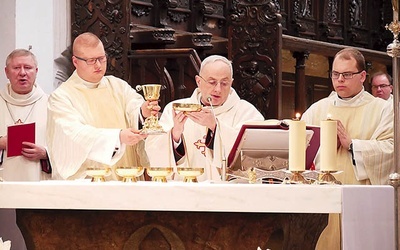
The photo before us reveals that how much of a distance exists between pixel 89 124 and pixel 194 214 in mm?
2269

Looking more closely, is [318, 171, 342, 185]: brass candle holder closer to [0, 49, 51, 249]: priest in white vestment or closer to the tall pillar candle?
the tall pillar candle

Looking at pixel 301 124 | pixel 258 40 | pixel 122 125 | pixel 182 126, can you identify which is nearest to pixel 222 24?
pixel 258 40

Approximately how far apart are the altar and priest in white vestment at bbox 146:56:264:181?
1.12 m

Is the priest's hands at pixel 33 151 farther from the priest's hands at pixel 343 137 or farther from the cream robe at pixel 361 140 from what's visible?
the priest's hands at pixel 343 137

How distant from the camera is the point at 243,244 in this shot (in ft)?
15.7

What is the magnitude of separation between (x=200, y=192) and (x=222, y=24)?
24.4ft

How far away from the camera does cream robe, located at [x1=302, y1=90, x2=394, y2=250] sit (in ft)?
21.5

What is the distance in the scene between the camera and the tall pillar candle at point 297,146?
484cm

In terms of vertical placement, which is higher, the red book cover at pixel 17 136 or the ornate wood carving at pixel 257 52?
the ornate wood carving at pixel 257 52

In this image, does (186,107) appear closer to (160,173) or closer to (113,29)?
(160,173)

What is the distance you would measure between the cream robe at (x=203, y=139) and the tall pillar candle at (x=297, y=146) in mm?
970

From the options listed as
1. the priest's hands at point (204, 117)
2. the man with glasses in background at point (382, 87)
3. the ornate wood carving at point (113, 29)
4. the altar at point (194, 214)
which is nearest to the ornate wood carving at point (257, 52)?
the man with glasses in background at point (382, 87)

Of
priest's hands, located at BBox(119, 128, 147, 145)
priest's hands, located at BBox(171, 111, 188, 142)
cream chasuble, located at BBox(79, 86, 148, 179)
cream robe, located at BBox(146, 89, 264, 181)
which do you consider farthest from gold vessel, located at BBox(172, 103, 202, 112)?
cream chasuble, located at BBox(79, 86, 148, 179)

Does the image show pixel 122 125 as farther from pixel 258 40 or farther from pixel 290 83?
pixel 290 83
